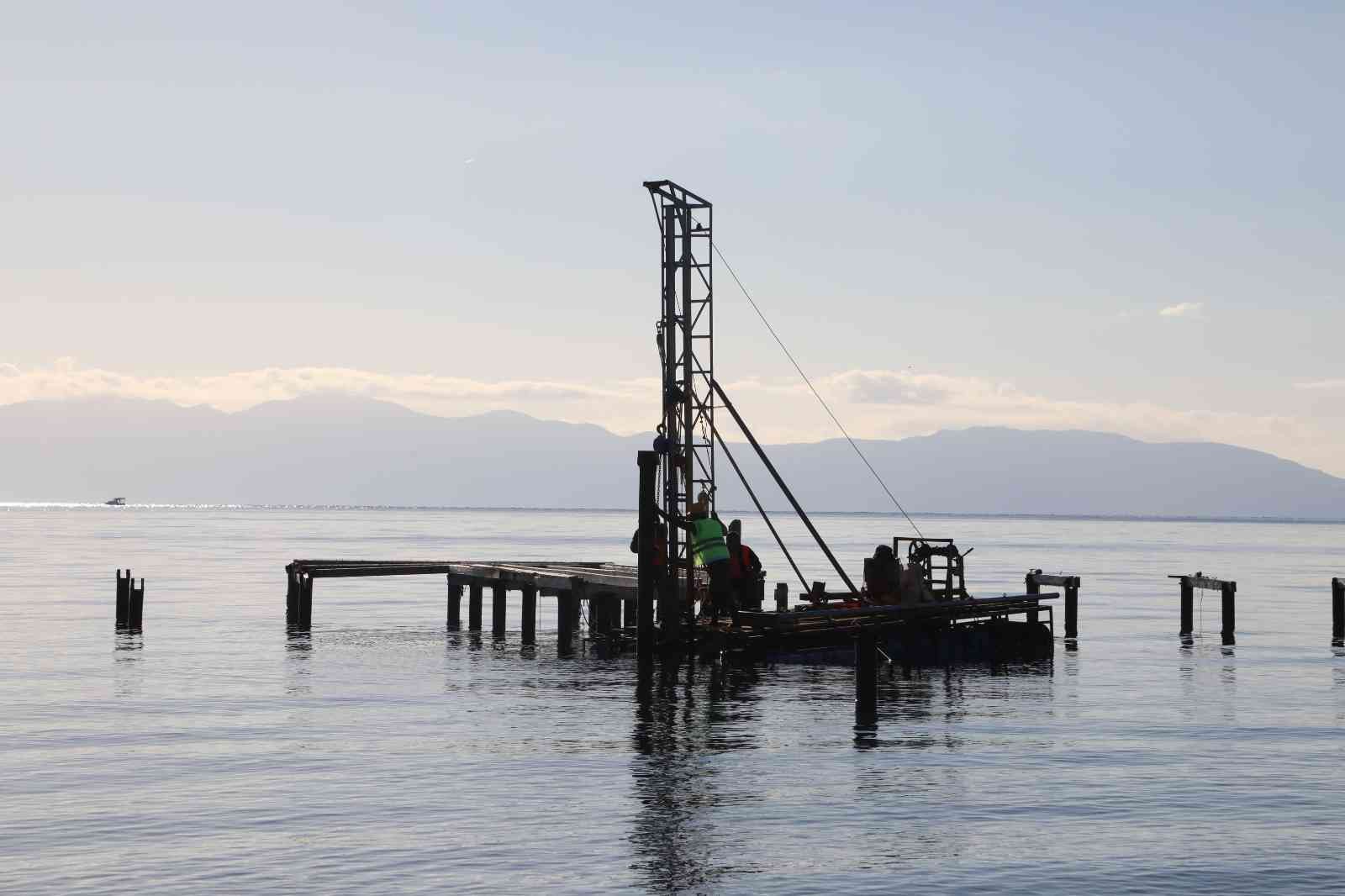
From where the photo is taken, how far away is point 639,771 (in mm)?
21938

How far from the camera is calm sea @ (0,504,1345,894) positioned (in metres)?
16.0

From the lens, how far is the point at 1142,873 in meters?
16.1

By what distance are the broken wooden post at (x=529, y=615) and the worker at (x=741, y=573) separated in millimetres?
10286

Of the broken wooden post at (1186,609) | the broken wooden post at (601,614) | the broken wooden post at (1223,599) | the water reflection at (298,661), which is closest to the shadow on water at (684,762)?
the broken wooden post at (601,614)

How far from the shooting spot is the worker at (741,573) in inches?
1276

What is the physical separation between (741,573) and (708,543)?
1.37m

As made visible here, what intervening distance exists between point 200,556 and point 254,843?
93.2 meters

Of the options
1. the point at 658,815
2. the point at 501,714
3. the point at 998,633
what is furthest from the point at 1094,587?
the point at 658,815

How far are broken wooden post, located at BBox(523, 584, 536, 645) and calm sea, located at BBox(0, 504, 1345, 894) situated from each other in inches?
34.3

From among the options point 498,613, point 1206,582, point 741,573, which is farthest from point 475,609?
point 1206,582

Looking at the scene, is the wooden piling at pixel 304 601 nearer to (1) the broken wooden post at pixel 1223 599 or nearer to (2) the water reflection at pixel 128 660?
(2) the water reflection at pixel 128 660

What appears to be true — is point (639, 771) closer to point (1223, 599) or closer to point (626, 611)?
point (626, 611)

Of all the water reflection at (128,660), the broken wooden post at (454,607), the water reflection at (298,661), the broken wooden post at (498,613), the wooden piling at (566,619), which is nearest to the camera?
the water reflection at (128,660)

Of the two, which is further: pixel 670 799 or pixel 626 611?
pixel 626 611
